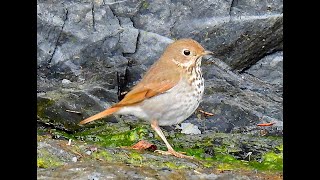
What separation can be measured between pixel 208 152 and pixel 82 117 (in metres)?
1.68

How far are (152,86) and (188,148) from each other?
79cm

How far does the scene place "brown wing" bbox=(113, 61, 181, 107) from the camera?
654 centimetres

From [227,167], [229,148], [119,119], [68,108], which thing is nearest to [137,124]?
[119,119]

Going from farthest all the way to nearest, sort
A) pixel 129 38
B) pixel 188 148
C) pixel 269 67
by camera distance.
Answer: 1. pixel 269 67
2. pixel 129 38
3. pixel 188 148

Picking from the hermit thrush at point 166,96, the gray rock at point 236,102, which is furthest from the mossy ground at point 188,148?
the gray rock at point 236,102

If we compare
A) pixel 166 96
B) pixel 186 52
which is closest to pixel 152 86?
pixel 166 96

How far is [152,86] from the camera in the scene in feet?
21.6

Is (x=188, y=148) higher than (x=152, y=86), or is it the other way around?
(x=152, y=86)

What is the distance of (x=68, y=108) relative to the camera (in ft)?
25.7

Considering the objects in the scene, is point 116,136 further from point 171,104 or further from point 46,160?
point 46,160

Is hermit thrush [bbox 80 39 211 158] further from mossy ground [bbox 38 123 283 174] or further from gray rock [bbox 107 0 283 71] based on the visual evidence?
gray rock [bbox 107 0 283 71]

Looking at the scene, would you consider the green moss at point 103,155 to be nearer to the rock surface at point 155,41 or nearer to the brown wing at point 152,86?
the brown wing at point 152,86

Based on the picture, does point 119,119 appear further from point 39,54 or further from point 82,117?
point 39,54

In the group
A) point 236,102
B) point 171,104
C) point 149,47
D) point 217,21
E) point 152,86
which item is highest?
point 217,21
